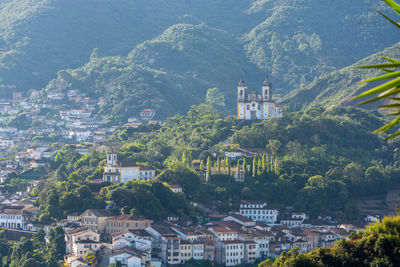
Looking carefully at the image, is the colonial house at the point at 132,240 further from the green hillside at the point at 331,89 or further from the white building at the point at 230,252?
the green hillside at the point at 331,89

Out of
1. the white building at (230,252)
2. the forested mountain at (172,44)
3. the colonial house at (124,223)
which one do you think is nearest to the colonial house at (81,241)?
the colonial house at (124,223)

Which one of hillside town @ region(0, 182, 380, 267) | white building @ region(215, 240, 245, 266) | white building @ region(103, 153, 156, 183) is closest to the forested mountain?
white building @ region(103, 153, 156, 183)

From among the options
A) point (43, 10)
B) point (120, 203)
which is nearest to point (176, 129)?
point (120, 203)

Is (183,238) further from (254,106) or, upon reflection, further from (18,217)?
(254,106)

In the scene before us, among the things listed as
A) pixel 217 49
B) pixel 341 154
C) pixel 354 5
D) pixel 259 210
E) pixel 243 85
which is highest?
pixel 354 5

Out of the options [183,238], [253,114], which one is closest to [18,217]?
[183,238]

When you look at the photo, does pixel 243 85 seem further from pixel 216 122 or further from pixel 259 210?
pixel 259 210
